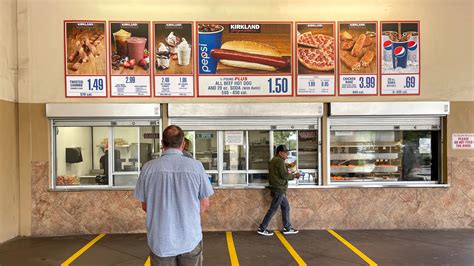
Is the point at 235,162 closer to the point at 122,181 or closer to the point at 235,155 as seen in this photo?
the point at 235,155

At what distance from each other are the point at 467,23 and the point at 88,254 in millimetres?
8309

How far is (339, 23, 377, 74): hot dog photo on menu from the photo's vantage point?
8.20 meters

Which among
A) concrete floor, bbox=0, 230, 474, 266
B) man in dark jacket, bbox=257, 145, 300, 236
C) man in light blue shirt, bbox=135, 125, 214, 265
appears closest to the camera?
man in light blue shirt, bbox=135, 125, 214, 265

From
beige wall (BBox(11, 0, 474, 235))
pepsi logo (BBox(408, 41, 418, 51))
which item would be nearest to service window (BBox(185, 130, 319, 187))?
beige wall (BBox(11, 0, 474, 235))

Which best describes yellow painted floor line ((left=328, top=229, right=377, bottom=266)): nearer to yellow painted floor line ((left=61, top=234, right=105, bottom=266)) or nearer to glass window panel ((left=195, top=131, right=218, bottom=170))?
glass window panel ((left=195, top=131, right=218, bottom=170))

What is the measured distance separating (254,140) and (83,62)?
370cm

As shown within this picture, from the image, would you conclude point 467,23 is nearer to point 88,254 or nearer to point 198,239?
point 198,239

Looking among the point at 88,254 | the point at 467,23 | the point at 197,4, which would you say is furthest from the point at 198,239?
the point at 467,23

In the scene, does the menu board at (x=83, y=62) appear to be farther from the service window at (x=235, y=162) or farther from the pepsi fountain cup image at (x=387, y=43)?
the pepsi fountain cup image at (x=387, y=43)

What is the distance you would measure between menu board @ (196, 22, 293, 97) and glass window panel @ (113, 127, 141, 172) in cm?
163

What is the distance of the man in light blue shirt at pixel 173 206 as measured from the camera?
10.6ft

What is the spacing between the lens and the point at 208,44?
8.08 meters

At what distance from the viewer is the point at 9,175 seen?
7582mm

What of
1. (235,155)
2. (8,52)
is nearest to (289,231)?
(235,155)
